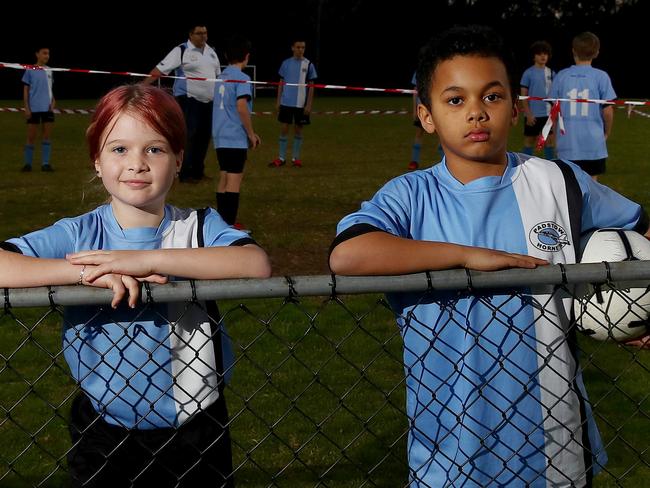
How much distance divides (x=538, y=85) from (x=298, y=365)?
1127 cm

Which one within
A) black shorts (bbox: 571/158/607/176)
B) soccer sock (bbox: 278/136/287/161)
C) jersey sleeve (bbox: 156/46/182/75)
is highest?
jersey sleeve (bbox: 156/46/182/75)

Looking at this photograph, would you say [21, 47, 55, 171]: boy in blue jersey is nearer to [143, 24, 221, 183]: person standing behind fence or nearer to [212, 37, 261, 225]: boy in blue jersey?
[143, 24, 221, 183]: person standing behind fence

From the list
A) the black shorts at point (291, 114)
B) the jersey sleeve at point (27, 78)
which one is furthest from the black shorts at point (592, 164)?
the jersey sleeve at point (27, 78)

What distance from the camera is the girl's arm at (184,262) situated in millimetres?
2326

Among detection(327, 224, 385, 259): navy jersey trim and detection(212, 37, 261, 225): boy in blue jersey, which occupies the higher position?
detection(327, 224, 385, 259): navy jersey trim

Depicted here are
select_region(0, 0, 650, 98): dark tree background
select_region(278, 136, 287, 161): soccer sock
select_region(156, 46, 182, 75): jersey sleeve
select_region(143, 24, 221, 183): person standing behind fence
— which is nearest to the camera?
select_region(156, 46, 182, 75): jersey sleeve

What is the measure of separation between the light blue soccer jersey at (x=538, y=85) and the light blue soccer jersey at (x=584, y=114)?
5.35 m

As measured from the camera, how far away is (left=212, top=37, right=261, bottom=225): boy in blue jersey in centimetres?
988

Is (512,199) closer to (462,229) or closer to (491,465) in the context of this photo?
(462,229)

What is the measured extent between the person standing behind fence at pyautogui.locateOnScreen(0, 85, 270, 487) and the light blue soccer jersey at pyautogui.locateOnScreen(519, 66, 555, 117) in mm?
13619

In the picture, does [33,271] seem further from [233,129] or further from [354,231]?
[233,129]

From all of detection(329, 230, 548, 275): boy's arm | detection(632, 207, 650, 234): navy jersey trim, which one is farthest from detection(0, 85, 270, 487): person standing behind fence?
detection(632, 207, 650, 234): navy jersey trim

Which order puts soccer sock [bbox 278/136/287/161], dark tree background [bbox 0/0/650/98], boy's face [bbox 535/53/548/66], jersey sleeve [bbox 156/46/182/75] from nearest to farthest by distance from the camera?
jersey sleeve [bbox 156/46/182/75] < boy's face [bbox 535/53/548/66] < soccer sock [bbox 278/136/287/161] < dark tree background [bbox 0/0/650/98]

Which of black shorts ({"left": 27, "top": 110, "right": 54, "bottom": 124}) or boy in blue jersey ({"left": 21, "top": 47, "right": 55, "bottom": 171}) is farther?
black shorts ({"left": 27, "top": 110, "right": 54, "bottom": 124})
